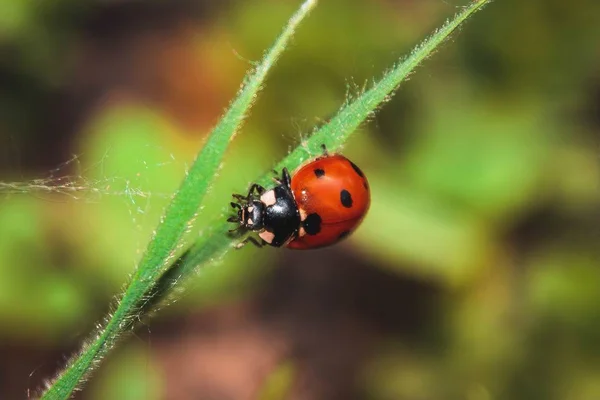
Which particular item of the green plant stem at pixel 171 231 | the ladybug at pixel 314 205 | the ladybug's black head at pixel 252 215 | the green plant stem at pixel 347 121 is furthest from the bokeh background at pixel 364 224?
the green plant stem at pixel 171 231

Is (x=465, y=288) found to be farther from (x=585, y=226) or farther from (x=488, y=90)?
(x=488, y=90)

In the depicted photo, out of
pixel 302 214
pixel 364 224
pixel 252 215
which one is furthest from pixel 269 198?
pixel 364 224

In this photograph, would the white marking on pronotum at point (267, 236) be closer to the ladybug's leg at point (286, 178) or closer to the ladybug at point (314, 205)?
the ladybug at point (314, 205)

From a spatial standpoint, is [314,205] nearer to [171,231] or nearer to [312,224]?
[312,224]

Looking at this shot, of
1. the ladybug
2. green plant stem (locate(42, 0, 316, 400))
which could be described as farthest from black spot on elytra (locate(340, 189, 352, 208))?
green plant stem (locate(42, 0, 316, 400))

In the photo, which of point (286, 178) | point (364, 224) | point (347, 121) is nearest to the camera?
point (347, 121)

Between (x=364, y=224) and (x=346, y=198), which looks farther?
(x=364, y=224)
